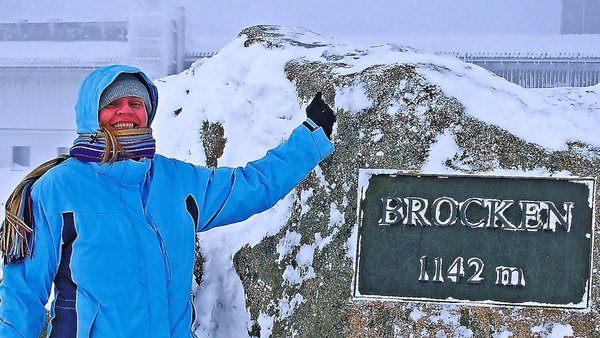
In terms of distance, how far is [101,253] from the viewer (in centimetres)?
186

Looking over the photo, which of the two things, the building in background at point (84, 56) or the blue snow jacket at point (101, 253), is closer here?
the blue snow jacket at point (101, 253)

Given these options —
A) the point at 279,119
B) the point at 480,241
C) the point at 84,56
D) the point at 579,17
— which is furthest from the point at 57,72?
the point at 480,241

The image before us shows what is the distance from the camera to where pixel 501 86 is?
2.55 meters

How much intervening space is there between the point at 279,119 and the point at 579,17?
711 inches

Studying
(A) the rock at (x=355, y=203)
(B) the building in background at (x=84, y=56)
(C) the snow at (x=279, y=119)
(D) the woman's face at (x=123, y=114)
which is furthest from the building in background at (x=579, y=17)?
(D) the woman's face at (x=123, y=114)

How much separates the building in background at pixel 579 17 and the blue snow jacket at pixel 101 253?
18.1 meters

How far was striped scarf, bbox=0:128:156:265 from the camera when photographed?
1860 millimetres

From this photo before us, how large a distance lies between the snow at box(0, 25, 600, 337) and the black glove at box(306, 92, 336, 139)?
0.18m

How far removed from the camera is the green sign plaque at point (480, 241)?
231 cm

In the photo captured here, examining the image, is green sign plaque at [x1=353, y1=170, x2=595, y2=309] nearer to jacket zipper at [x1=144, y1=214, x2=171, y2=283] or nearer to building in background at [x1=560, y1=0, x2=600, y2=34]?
jacket zipper at [x1=144, y1=214, x2=171, y2=283]

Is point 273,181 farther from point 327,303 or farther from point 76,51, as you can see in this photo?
point 76,51

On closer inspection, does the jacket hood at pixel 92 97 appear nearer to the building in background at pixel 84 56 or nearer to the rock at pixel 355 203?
the rock at pixel 355 203

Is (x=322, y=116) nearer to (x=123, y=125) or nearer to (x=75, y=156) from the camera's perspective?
(x=123, y=125)

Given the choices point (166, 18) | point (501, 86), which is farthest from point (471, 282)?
point (166, 18)
